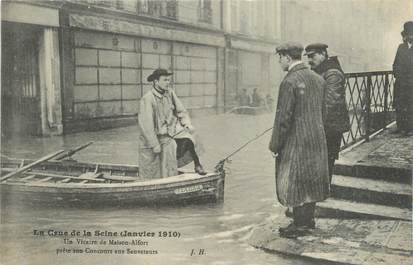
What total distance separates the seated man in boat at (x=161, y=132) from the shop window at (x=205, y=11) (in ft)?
22.5

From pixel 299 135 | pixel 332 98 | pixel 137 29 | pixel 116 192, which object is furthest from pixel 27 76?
pixel 299 135

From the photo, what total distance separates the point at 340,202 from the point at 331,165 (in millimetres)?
335

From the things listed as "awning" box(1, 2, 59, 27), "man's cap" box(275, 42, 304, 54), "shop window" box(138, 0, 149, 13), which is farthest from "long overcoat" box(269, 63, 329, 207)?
"shop window" box(138, 0, 149, 13)

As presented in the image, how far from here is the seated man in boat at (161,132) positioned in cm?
477

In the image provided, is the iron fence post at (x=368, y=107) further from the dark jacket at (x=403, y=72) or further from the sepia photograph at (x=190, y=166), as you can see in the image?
the dark jacket at (x=403, y=72)

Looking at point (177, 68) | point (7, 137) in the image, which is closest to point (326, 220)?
point (7, 137)

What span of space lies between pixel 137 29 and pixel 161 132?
17.8 ft

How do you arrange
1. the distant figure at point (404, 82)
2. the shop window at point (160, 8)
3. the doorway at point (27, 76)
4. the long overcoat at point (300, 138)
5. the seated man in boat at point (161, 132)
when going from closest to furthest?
the long overcoat at point (300, 138) < the seated man in boat at point (161, 132) < the distant figure at point (404, 82) < the doorway at point (27, 76) < the shop window at point (160, 8)

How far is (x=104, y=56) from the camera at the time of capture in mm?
8805

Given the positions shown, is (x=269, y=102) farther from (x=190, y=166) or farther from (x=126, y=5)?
(x=190, y=166)

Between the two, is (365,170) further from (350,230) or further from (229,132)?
(229,132)

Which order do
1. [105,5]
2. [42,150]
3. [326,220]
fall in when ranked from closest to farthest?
[326,220] → [42,150] → [105,5]

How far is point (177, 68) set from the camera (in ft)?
35.1

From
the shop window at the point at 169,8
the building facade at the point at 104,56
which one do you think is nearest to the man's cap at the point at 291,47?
the building facade at the point at 104,56
